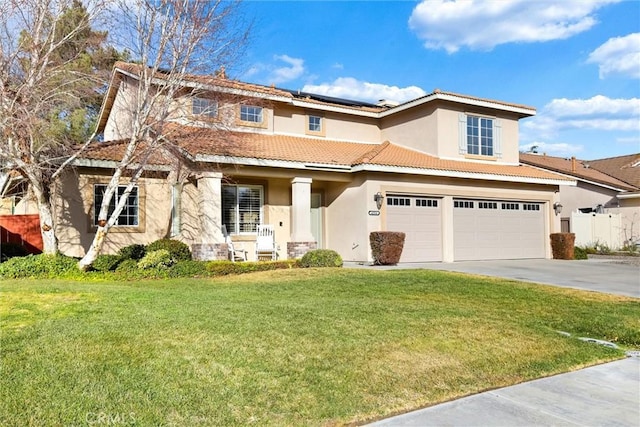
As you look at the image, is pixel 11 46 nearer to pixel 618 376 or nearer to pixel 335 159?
pixel 335 159

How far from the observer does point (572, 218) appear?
2286 cm

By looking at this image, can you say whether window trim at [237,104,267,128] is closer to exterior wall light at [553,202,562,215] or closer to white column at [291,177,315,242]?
white column at [291,177,315,242]

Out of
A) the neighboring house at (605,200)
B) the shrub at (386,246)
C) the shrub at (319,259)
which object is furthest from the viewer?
the neighboring house at (605,200)

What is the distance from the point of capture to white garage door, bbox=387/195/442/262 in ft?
55.2

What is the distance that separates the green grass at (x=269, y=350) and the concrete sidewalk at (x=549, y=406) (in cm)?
21

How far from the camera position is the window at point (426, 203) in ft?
57.1

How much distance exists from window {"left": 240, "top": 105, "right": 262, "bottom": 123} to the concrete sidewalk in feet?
48.8

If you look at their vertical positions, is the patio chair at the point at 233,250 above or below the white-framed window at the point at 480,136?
below

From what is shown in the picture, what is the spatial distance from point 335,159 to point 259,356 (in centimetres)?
1211

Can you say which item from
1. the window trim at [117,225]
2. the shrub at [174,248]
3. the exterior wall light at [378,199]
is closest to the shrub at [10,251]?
the window trim at [117,225]

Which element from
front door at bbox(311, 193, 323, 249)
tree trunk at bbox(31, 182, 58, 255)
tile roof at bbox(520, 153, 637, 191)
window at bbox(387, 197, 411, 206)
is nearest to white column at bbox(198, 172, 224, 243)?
tree trunk at bbox(31, 182, 58, 255)

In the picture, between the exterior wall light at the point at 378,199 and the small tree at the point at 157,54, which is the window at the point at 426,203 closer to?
the exterior wall light at the point at 378,199

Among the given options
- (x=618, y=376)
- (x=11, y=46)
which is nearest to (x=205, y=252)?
(x=11, y=46)

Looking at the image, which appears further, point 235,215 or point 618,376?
point 235,215
